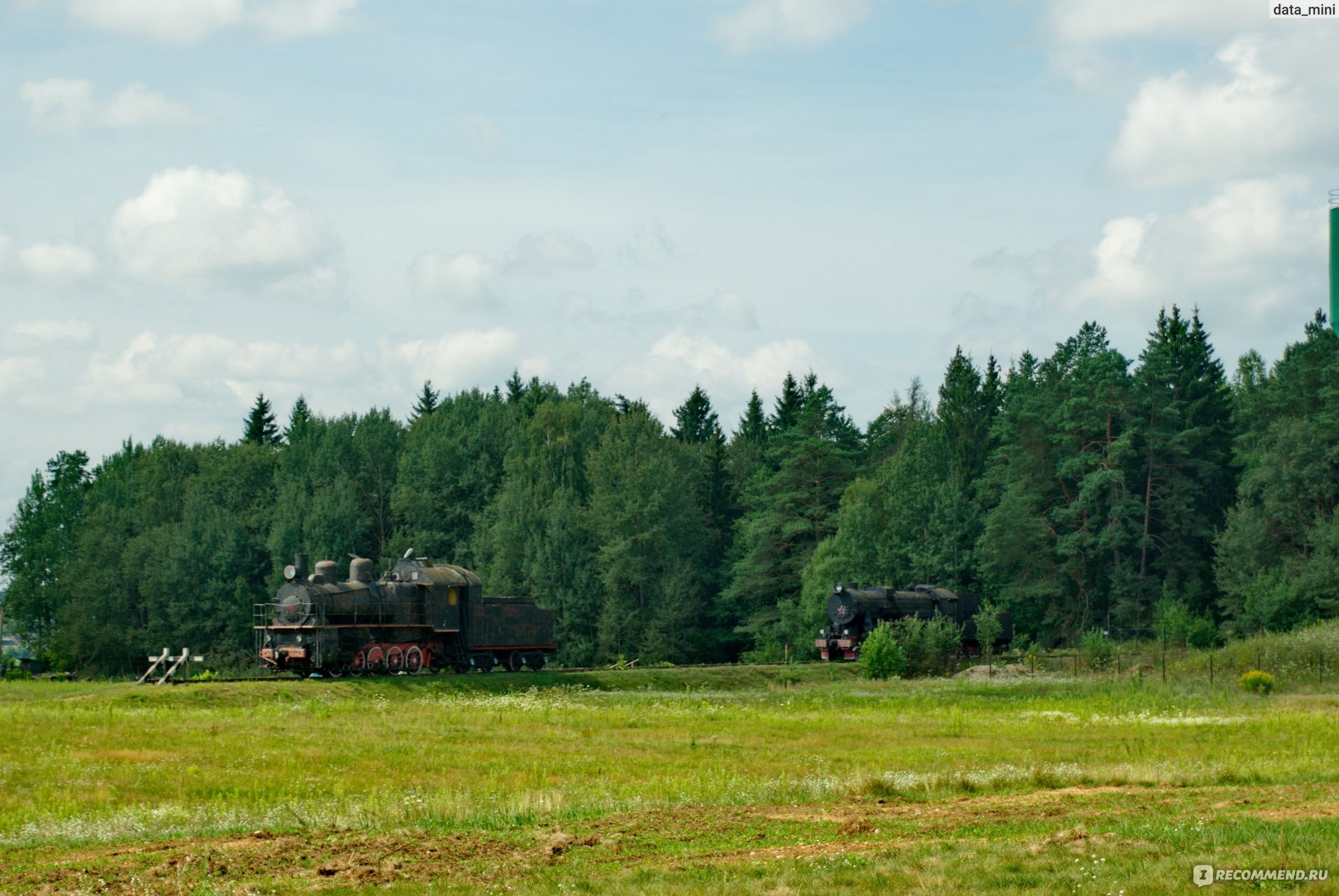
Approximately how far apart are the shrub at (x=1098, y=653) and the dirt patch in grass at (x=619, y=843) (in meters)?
36.8

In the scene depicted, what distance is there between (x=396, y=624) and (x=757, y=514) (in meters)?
41.2

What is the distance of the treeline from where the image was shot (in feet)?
246

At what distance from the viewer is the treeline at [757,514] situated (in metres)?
75.0

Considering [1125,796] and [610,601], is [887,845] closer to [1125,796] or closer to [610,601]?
[1125,796]

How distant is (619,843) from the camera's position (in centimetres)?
1758

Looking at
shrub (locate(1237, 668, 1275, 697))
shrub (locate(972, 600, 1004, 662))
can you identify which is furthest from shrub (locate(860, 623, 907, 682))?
shrub (locate(1237, 668, 1275, 697))

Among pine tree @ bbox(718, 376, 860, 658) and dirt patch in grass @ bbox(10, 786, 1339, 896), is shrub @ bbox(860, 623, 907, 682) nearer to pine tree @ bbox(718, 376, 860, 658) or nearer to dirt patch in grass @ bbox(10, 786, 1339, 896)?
pine tree @ bbox(718, 376, 860, 658)

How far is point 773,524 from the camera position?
87062 mm

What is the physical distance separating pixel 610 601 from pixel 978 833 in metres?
66.4

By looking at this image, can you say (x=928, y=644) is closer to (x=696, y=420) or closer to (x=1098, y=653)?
(x=1098, y=653)

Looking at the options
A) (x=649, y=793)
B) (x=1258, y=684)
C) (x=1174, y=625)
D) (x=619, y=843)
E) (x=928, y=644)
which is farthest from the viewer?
(x=1174, y=625)

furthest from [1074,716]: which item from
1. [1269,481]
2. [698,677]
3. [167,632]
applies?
[167,632]

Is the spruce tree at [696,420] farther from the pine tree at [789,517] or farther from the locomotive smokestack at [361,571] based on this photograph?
the locomotive smokestack at [361,571]

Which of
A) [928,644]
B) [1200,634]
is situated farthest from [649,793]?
[1200,634]
